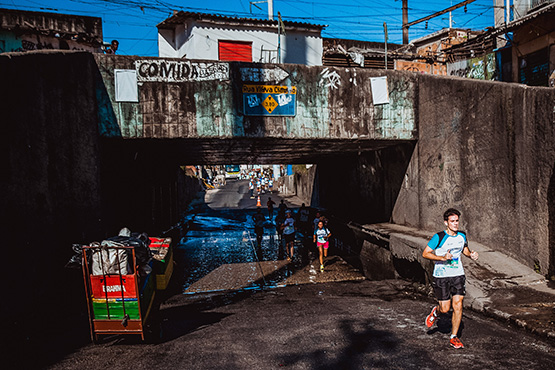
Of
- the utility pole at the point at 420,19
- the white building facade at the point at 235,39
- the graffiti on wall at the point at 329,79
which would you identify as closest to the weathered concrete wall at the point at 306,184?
the white building facade at the point at 235,39

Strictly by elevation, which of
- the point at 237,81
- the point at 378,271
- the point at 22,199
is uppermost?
→ the point at 237,81

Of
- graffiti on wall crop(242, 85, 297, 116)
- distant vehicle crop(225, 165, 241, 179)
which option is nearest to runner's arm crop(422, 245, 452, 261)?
graffiti on wall crop(242, 85, 297, 116)

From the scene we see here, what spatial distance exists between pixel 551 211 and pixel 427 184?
4.48 meters

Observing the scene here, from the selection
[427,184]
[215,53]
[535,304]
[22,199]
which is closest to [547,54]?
[427,184]

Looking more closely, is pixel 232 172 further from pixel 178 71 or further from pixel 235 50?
pixel 178 71

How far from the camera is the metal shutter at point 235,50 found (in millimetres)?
22531

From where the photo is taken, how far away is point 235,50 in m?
22.8

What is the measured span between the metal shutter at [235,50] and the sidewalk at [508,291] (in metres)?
17.6

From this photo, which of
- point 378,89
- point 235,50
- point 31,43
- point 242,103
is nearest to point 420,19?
point 235,50

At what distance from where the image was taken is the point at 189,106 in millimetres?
10398

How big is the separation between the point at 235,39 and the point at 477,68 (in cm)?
1489

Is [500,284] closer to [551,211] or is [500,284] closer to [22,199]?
[551,211]

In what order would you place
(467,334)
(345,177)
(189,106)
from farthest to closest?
(345,177)
(189,106)
(467,334)

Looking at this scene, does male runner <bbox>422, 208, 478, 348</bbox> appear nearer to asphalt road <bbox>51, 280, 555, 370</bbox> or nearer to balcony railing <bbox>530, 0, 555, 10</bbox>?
asphalt road <bbox>51, 280, 555, 370</bbox>
